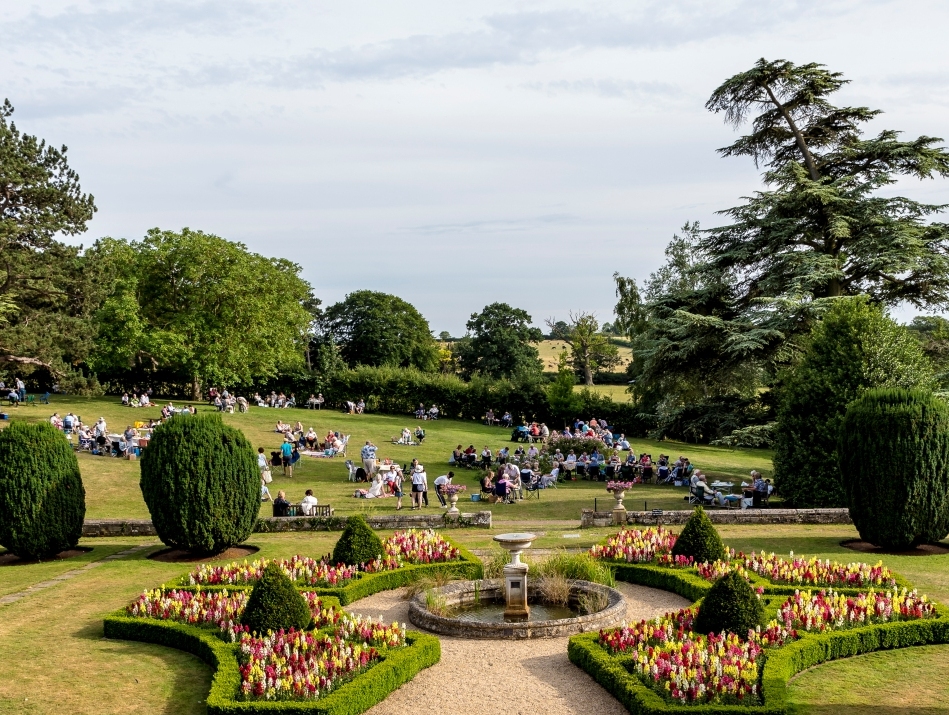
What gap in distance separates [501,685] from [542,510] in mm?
13381

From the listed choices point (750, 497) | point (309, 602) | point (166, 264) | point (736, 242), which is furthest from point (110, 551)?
point (166, 264)

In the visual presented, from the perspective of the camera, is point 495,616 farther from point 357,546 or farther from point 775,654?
point 775,654

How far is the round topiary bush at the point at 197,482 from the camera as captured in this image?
16.9 metres

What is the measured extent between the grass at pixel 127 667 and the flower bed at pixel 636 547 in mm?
3272

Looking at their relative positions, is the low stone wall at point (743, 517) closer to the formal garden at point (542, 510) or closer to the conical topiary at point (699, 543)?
the formal garden at point (542, 510)

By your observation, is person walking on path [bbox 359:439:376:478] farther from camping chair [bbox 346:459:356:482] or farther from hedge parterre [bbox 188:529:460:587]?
hedge parterre [bbox 188:529:460:587]

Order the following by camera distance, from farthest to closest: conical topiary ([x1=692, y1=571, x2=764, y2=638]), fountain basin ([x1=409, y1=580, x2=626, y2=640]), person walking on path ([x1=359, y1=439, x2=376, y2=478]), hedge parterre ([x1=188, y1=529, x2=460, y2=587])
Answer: person walking on path ([x1=359, y1=439, x2=376, y2=478]) < hedge parterre ([x1=188, y1=529, x2=460, y2=587]) < fountain basin ([x1=409, y1=580, x2=626, y2=640]) < conical topiary ([x1=692, y1=571, x2=764, y2=638])

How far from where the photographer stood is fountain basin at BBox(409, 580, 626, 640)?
12445 mm

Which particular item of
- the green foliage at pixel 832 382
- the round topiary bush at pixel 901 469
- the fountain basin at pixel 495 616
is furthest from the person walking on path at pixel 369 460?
the round topiary bush at pixel 901 469

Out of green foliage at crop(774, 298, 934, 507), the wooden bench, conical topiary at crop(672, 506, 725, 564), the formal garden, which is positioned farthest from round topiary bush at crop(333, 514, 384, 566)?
green foliage at crop(774, 298, 934, 507)

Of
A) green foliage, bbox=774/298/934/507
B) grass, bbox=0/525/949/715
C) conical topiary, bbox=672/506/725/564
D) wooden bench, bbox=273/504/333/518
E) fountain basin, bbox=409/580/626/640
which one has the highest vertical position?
green foliage, bbox=774/298/934/507

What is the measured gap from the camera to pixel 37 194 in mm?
34969

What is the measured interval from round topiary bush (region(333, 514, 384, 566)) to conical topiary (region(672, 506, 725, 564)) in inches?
215

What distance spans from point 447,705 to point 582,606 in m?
4.35
